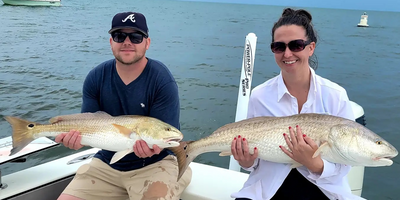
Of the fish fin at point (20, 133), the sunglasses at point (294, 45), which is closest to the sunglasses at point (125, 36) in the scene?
the fish fin at point (20, 133)

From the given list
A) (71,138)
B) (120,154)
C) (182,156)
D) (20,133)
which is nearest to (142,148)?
(120,154)

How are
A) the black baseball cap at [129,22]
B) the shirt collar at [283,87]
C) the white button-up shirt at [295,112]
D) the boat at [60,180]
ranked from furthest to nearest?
the boat at [60,180], the black baseball cap at [129,22], the shirt collar at [283,87], the white button-up shirt at [295,112]

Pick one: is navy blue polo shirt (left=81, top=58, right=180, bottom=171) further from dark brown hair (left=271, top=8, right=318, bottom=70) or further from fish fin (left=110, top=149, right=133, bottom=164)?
dark brown hair (left=271, top=8, right=318, bottom=70)

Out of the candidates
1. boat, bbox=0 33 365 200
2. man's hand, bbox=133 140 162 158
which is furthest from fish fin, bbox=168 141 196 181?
boat, bbox=0 33 365 200

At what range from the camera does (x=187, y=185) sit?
3.31 meters

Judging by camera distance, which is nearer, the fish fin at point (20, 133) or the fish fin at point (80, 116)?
the fish fin at point (20, 133)

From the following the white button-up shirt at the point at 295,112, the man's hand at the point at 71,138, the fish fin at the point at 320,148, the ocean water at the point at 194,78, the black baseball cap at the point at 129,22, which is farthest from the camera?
the ocean water at the point at 194,78

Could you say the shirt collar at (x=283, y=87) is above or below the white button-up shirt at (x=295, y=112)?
above

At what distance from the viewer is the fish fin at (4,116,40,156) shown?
2.80 m

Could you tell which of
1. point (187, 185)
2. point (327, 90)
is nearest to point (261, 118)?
point (327, 90)

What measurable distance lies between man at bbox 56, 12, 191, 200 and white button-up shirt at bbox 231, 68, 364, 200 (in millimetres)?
787

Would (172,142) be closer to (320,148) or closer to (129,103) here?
→ (129,103)

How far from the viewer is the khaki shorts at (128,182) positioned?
9.70 ft

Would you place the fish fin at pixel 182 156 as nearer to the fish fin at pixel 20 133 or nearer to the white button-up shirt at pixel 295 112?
the white button-up shirt at pixel 295 112
